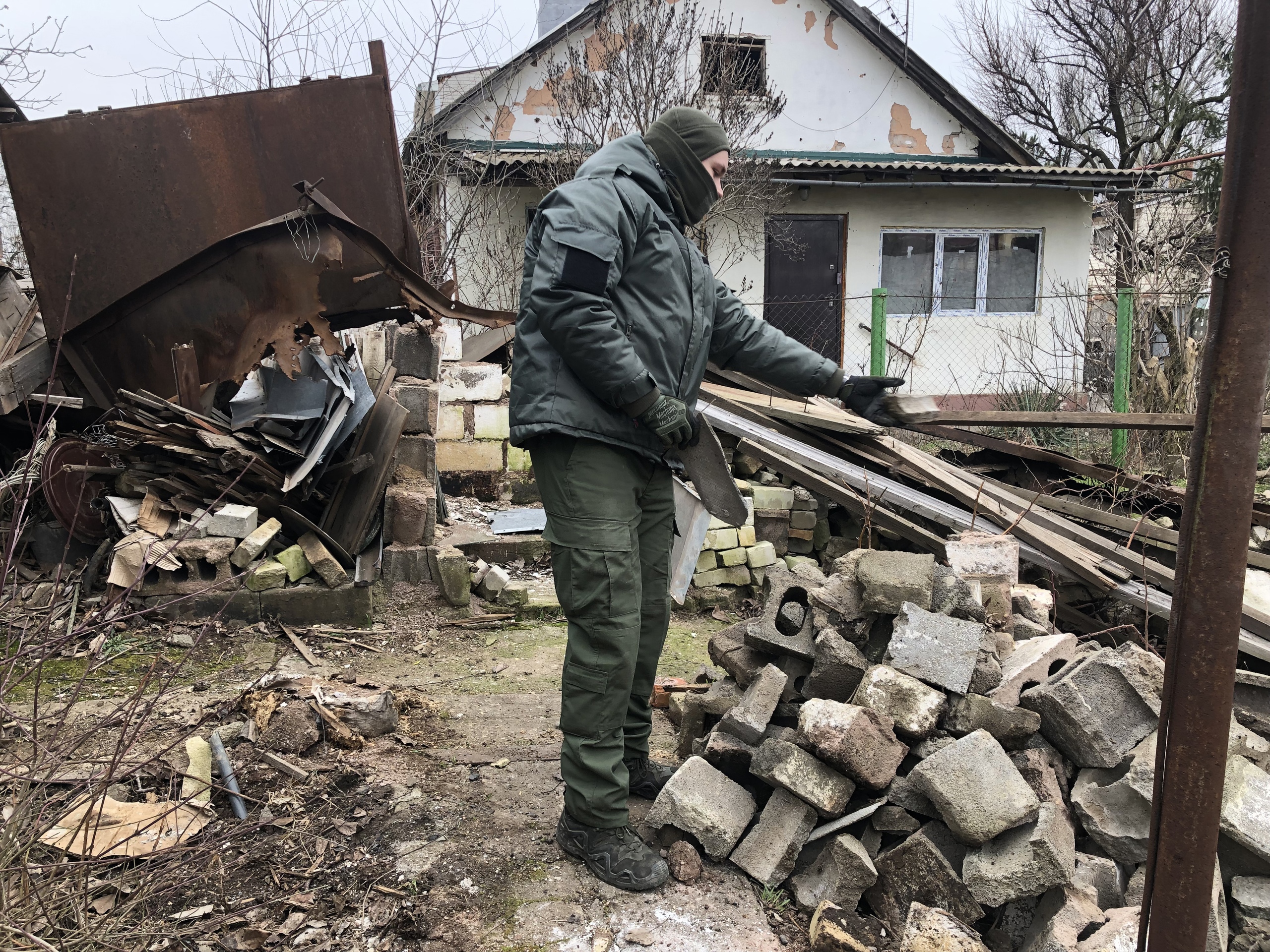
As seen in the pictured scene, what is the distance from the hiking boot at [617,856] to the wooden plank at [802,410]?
12.0 feet

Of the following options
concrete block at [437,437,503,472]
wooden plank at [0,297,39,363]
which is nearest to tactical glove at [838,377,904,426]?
concrete block at [437,437,503,472]

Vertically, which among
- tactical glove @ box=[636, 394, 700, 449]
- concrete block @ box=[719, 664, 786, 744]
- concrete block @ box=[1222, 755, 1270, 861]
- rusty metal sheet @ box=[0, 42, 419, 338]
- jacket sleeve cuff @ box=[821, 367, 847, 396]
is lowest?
concrete block @ box=[1222, 755, 1270, 861]

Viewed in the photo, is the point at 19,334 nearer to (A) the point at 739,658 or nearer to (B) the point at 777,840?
(A) the point at 739,658

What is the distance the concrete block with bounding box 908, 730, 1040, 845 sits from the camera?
2299 millimetres

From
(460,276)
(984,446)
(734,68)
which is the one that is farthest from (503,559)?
(734,68)

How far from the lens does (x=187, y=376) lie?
4.43 meters

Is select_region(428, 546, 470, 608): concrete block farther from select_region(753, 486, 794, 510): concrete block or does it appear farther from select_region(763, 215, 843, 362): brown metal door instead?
select_region(763, 215, 843, 362): brown metal door

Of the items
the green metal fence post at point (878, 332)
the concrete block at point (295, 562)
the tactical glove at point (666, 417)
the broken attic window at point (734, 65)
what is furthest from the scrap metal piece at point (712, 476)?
the broken attic window at point (734, 65)

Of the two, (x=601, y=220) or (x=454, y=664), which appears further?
(x=454, y=664)

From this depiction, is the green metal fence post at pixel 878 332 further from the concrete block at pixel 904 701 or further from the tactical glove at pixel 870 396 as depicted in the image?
the concrete block at pixel 904 701

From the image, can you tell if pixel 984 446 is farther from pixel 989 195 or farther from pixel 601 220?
pixel 989 195

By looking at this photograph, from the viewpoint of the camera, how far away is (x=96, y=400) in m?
4.64

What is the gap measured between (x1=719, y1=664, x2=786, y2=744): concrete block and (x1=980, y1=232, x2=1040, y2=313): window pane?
426 inches

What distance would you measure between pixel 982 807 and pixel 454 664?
2.76m
